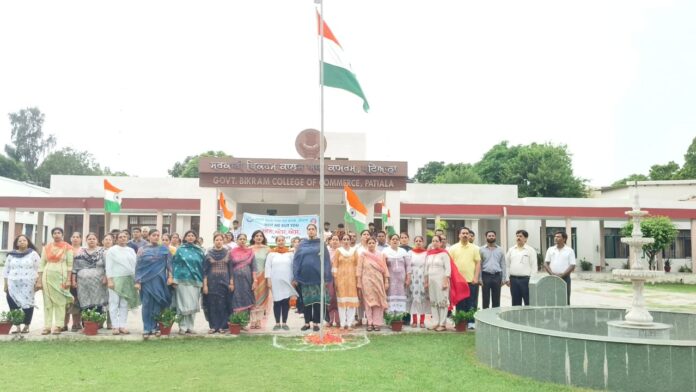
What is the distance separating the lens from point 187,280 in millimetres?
7039

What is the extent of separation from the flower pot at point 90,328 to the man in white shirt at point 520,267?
574cm

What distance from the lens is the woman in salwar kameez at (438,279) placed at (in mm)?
7445

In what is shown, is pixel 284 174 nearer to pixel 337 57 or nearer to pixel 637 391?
pixel 337 57

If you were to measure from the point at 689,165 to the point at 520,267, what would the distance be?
1386 inches

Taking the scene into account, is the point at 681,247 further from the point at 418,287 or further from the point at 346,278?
the point at 346,278

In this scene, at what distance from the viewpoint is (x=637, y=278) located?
560cm

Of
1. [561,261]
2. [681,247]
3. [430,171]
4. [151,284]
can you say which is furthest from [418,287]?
[430,171]

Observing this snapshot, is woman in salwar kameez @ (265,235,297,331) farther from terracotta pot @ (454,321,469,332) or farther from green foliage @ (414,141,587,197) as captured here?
green foliage @ (414,141,587,197)

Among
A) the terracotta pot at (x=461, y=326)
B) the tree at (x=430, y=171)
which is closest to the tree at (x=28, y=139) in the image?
the tree at (x=430, y=171)

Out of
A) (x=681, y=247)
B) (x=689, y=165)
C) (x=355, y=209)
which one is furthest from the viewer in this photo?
(x=689, y=165)

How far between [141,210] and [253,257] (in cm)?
1448

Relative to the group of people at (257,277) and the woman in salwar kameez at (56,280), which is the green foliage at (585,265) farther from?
the woman in salwar kameez at (56,280)

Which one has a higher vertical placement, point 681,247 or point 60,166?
point 60,166

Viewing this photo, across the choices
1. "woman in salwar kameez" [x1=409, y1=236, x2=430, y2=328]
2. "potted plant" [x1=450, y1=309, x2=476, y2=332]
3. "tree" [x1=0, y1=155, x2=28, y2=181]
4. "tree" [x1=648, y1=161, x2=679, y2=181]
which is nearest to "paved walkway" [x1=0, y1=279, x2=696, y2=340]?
"woman in salwar kameez" [x1=409, y1=236, x2=430, y2=328]
